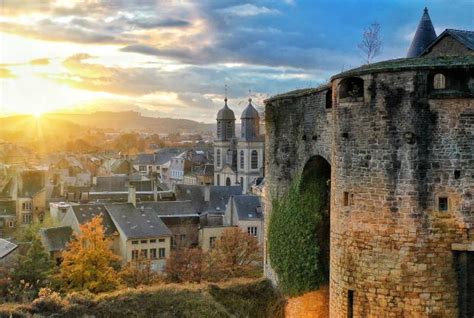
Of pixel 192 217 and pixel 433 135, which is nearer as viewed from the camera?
pixel 433 135

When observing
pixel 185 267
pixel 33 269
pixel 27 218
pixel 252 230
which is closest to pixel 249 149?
pixel 27 218

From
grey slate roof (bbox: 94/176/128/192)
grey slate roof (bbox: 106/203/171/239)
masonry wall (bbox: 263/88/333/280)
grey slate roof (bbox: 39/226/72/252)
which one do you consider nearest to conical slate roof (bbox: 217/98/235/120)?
grey slate roof (bbox: 94/176/128/192)

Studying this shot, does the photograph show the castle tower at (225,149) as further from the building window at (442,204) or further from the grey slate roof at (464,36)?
the building window at (442,204)

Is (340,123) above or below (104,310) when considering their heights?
above

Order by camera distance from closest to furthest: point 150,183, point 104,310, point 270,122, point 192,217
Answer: point 104,310
point 270,122
point 192,217
point 150,183

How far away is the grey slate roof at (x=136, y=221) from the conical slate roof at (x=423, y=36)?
2820 cm

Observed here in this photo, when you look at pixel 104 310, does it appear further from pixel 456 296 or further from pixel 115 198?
pixel 115 198

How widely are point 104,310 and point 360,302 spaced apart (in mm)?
8711

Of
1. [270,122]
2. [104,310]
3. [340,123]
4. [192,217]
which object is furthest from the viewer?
[192,217]

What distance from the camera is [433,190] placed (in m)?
14.0

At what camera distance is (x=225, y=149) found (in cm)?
10225

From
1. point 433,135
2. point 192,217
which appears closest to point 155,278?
point 192,217

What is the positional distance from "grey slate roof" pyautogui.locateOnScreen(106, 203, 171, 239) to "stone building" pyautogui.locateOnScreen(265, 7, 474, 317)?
33.8 metres

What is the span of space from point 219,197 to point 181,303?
45.9 m
